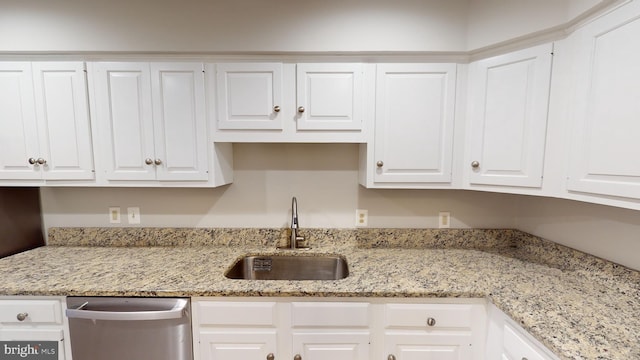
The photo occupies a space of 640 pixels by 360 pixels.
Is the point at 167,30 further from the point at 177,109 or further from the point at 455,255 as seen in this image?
the point at 455,255

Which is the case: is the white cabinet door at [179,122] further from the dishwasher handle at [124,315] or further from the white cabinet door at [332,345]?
the white cabinet door at [332,345]

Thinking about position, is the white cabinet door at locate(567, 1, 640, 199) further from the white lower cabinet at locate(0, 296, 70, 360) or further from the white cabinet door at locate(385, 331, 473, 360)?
the white lower cabinet at locate(0, 296, 70, 360)

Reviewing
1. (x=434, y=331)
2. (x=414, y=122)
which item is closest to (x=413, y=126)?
(x=414, y=122)

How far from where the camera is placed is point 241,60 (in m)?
1.57

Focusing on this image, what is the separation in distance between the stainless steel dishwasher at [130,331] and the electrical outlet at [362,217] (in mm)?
1109

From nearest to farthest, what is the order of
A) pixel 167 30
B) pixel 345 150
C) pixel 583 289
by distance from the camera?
pixel 583 289, pixel 167 30, pixel 345 150

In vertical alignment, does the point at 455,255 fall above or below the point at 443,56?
below

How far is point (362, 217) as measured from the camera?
191 centimetres

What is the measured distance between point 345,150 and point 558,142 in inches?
43.3

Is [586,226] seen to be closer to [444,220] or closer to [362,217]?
[444,220]

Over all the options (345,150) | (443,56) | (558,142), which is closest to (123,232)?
(345,150)

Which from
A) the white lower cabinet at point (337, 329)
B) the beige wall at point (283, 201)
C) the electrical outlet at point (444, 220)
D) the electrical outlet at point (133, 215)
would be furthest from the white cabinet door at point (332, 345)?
the electrical outlet at point (133, 215)

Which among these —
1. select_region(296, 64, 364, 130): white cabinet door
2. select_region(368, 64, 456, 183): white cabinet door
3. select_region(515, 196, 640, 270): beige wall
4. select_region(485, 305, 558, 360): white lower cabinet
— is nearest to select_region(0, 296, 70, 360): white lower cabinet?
select_region(296, 64, 364, 130): white cabinet door

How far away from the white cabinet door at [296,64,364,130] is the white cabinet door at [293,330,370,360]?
105 cm
